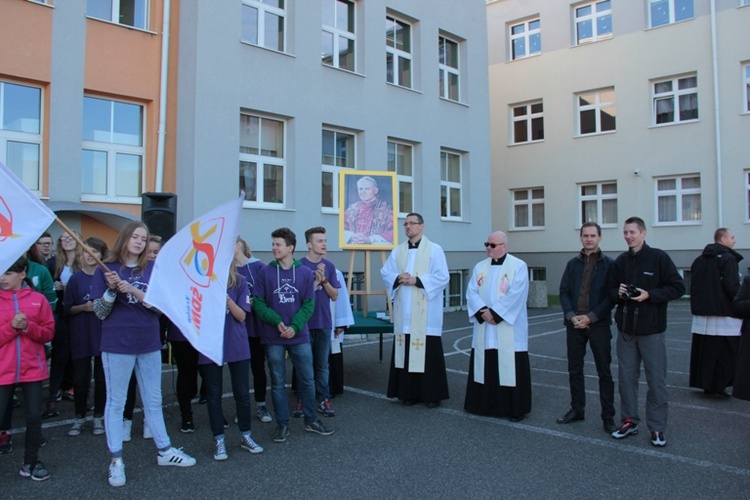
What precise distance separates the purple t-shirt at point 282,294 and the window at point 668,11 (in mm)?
20075

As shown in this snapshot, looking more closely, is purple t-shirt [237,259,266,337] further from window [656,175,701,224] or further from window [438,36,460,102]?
window [656,175,701,224]

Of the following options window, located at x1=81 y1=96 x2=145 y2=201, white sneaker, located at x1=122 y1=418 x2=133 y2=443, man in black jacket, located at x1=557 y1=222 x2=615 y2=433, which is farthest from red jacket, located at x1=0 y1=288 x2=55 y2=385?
window, located at x1=81 y1=96 x2=145 y2=201

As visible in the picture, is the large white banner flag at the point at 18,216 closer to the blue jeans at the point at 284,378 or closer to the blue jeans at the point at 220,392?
the blue jeans at the point at 220,392

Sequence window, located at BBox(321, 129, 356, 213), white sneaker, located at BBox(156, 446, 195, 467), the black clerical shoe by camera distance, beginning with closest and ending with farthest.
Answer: white sneaker, located at BBox(156, 446, 195, 467)
the black clerical shoe
window, located at BBox(321, 129, 356, 213)

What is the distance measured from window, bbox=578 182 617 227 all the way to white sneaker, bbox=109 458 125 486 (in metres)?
19.8

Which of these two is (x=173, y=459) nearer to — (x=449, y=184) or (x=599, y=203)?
A: (x=449, y=184)

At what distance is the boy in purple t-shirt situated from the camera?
211 inches

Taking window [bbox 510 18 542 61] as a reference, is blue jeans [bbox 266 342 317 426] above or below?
below

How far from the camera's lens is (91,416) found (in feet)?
20.2

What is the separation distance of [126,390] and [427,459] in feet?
8.10

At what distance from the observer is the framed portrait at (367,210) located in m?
9.32

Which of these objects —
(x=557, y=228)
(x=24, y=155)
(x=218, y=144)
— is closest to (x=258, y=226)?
(x=218, y=144)

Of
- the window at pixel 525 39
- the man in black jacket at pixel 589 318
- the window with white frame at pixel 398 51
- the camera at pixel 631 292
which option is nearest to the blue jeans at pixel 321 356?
the man in black jacket at pixel 589 318

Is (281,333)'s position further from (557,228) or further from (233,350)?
(557,228)
